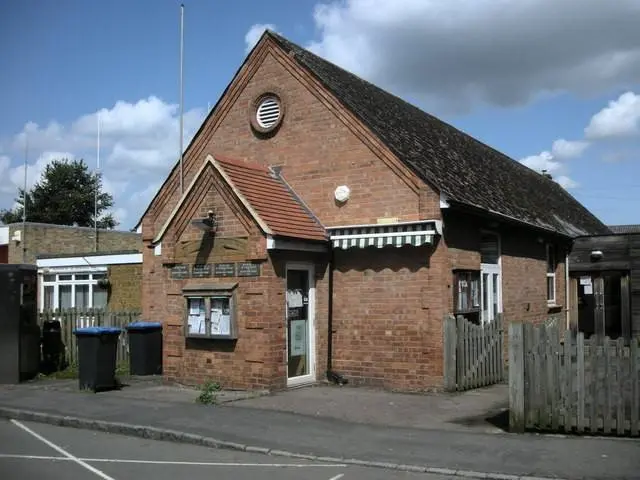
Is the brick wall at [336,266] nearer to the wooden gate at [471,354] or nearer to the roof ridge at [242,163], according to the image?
the wooden gate at [471,354]

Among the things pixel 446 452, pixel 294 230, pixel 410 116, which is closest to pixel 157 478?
pixel 446 452

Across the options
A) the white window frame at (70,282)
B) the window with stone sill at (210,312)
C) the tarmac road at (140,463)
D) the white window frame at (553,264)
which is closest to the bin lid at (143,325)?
the window with stone sill at (210,312)

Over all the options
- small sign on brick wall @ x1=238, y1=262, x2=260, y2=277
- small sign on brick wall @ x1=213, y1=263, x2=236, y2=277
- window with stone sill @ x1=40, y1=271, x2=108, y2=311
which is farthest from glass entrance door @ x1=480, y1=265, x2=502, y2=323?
window with stone sill @ x1=40, y1=271, x2=108, y2=311

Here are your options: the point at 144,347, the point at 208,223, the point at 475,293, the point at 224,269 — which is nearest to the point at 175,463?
the point at 224,269

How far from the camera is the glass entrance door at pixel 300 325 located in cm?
1357

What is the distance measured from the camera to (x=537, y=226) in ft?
55.8

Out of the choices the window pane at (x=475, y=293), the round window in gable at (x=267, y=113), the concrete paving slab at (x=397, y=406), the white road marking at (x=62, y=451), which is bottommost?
the white road marking at (x=62, y=451)

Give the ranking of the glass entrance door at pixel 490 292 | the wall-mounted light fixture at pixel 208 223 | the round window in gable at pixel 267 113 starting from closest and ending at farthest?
the wall-mounted light fixture at pixel 208 223, the glass entrance door at pixel 490 292, the round window in gable at pixel 267 113

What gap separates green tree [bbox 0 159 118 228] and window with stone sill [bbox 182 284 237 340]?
48845mm

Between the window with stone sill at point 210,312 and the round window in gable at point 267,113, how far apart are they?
4.30 meters

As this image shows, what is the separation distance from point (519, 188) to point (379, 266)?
32.3 ft

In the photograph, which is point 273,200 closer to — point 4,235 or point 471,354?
point 471,354

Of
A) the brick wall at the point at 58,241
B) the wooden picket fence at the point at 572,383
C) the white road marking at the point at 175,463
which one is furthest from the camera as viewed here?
the brick wall at the point at 58,241

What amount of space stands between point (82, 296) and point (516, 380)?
1706 centimetres
